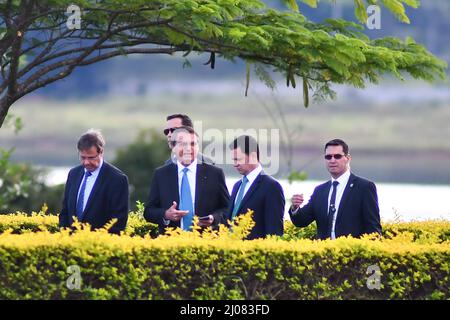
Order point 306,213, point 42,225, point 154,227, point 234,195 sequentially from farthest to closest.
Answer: point 154,227
point 42,225
point 306,213
point 234,195

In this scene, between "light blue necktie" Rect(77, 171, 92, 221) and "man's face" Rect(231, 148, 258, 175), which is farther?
"light blue necktie" Rect(77, 171, 92, 221)

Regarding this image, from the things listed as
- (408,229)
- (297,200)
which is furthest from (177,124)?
(408,229)

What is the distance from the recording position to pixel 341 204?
12.0m

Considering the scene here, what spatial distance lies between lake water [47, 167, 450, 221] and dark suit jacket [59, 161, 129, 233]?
2115 centimetres

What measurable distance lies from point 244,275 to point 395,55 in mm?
3554

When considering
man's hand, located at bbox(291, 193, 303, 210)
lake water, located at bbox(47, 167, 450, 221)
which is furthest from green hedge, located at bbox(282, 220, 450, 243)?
lake water, located at bbox(47, 167, 450, 221)

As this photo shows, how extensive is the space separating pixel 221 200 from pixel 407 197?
41.8 meters

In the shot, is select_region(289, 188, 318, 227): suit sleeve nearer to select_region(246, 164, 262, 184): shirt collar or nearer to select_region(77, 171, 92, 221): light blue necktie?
select_region(246, 164, 262, 184): shirt collar

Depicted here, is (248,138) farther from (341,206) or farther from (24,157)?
(24,157)

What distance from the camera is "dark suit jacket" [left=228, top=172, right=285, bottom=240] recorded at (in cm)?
1175

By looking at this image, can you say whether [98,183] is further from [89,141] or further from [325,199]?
[325,199]

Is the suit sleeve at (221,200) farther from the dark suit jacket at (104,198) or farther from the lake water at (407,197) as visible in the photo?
the lake water at (407,197)

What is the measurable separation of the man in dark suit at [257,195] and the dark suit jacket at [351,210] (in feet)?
1.50

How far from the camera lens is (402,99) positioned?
8200cm
